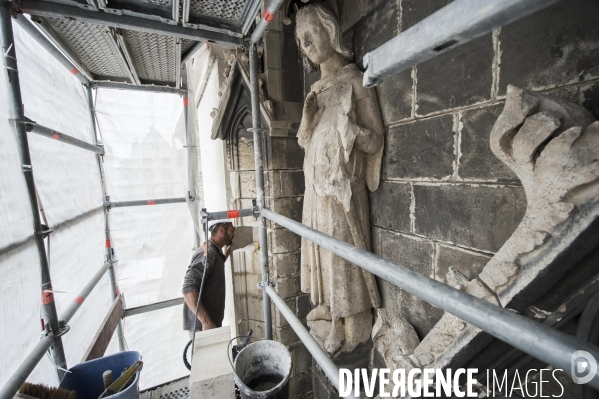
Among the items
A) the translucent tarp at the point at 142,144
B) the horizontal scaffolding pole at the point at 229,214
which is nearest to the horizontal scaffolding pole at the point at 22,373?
the horizontal scaffolding pole at the point at 229,214

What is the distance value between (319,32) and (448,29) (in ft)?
4.33

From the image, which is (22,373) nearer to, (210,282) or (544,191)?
(210,282)

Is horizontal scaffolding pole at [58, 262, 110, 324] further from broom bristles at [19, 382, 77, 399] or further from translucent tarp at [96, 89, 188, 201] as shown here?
translucent tarp at [96, 89, 188, 201]

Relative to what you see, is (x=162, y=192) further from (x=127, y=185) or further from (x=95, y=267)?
(x=95, y=267)

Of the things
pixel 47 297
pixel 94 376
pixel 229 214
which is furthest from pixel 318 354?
pixel 94 376

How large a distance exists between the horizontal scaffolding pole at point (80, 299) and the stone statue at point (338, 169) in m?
1.57

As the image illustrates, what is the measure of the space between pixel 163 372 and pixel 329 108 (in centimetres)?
446

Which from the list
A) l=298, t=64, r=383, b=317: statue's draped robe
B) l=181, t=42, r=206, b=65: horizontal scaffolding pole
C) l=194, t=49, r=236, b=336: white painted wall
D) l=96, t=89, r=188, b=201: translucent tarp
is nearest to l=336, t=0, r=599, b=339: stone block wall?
l=298, t=64, r=383, b=317: statue's draped robe

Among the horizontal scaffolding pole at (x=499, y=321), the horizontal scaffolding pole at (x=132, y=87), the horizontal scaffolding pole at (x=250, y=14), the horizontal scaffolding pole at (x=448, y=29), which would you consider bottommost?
the horizontal scaffolding pole at (x=499, y=321)

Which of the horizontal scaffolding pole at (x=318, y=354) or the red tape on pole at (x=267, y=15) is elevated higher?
the red tape on pole at (x=267, y=15)

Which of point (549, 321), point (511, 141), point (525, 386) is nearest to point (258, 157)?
point (511, 141)

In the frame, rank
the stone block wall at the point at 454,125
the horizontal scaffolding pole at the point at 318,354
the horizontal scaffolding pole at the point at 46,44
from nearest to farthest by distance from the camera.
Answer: the stone block wall at the point at 454,125, the horizontal scaffolding pole at the point at 318,354, the horizontal scaffolding pole at the point at 46,44

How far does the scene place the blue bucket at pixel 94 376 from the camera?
154 cm

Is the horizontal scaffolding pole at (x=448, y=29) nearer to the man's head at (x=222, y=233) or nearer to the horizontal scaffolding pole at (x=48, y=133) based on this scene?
the horizontal scaffolding pole at (x=48, y=133)
